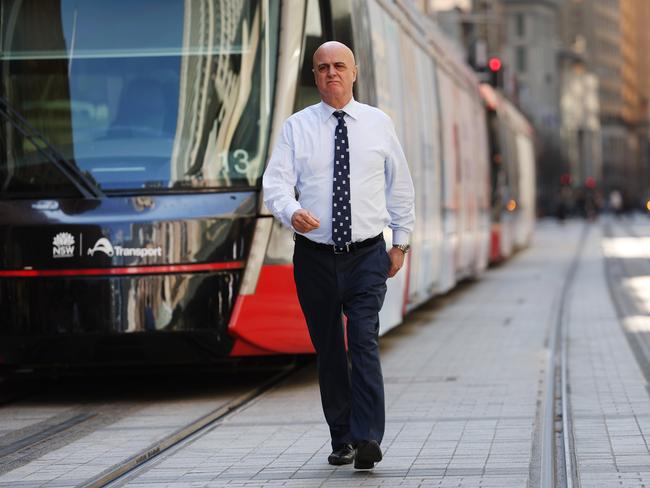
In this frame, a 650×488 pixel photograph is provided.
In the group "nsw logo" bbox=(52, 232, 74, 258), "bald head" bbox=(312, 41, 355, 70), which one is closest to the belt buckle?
"bald head" bbox=(312, 41, 355, 70)

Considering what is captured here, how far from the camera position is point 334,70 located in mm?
7234

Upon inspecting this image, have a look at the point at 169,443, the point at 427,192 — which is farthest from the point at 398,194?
the point at 427,192

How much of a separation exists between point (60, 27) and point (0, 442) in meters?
3.10

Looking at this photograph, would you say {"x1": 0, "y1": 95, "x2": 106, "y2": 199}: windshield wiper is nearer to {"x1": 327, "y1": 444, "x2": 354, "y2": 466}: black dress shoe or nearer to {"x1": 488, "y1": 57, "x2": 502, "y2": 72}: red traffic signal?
{"x1": 327, "y1": 444, "x2": 354, "y2": 466}: black dress shoe

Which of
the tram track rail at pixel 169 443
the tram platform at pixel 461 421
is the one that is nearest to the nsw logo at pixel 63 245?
the tram track rail at pixel 169 443

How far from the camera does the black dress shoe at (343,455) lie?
296 inches

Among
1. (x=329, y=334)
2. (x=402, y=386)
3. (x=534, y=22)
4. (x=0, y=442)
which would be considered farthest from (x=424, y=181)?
(x=534, y=22)

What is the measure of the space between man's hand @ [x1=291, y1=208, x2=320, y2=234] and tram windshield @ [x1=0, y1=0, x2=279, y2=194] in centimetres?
358

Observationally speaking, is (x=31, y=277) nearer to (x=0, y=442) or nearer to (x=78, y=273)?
(x=78, y=273)

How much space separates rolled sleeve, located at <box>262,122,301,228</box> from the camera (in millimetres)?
7270

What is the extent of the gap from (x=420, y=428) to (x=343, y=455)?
60.0 inches

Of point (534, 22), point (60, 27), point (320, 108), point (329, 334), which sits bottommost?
point (329, 334)

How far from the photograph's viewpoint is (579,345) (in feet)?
45.8

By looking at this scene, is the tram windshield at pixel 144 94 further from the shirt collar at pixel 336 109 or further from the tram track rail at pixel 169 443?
the shirt collar at pixel 336 109
